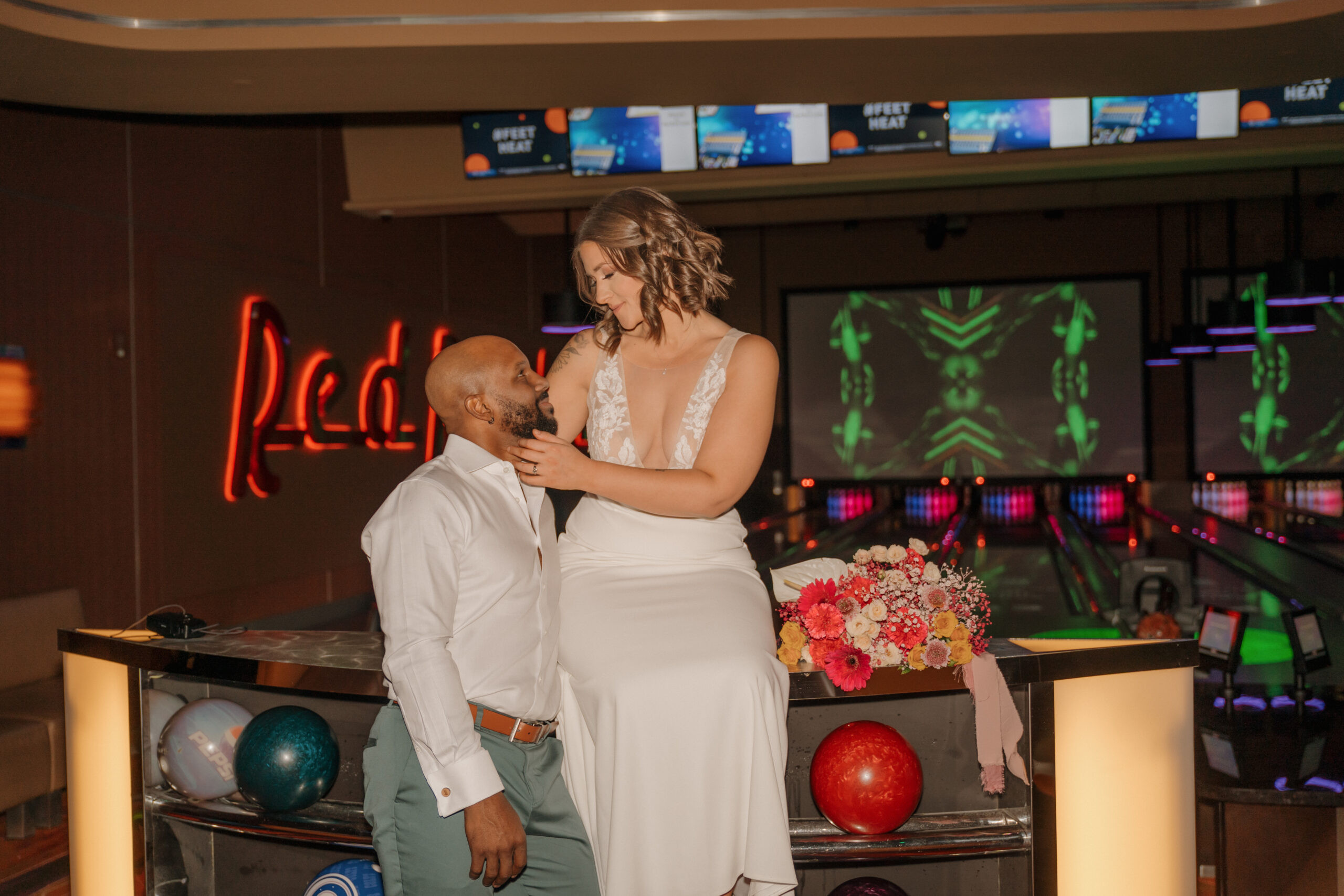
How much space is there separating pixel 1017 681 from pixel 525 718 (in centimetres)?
89

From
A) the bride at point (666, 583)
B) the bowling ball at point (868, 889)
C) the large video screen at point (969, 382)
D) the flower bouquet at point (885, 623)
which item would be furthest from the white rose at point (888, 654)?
the large video screen at point (969, 382)

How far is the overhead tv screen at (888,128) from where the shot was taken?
5207mm

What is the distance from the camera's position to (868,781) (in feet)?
5.70

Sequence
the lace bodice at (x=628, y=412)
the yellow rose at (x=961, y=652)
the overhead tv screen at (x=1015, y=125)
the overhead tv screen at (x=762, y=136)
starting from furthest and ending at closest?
the overhead tv screen at (x=762, y=136) → the overhead tv screen at (x=1015, y=125) → the yellow rose at (x=961, y=652) → the lace bodice at (x=628, y=412)

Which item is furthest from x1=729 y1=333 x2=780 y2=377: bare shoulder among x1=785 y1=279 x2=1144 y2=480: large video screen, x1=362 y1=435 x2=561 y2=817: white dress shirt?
x1=785 y1=279 x2=1144 y2=480: large video screen

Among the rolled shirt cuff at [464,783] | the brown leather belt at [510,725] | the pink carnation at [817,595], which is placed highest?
the pink carnation at [817,595]

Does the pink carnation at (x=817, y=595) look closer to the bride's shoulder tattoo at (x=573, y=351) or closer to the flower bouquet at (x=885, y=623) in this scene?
the flower bouquet at (x=885, y=623)

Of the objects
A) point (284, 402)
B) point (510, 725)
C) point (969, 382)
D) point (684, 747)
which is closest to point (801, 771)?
point (684, 747)

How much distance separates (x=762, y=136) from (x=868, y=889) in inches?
170

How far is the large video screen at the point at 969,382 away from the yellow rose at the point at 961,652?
8832 mm

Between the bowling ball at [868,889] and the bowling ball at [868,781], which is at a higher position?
the bowling ball at [868,781]

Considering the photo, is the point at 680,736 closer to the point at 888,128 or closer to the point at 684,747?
the point at 684,747

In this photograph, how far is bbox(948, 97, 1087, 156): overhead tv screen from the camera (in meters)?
5.15

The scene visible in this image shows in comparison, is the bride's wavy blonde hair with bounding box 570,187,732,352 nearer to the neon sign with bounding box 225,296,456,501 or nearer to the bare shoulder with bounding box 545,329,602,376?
the bare shoulder with bounding box 545,329,602,376
